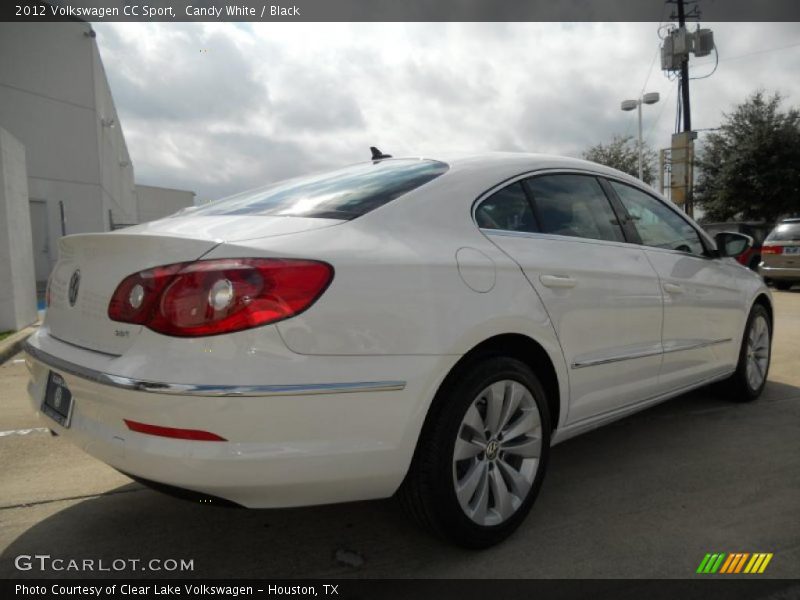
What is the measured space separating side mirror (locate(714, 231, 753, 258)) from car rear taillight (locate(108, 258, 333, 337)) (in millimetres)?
3204

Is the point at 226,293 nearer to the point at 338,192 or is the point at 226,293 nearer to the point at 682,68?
the point at 338,192

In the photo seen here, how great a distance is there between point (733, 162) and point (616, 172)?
916 inches

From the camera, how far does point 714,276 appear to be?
390 centimetres

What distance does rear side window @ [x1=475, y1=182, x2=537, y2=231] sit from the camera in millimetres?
→ 2582

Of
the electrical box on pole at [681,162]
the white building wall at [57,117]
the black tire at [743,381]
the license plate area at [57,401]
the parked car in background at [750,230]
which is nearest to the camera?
the license plate area at [57,401]

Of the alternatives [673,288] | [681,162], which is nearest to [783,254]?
[681,162]

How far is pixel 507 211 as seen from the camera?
8.87 feet

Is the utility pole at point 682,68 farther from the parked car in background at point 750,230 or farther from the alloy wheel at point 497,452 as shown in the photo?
the alloy wheel at point 497,452

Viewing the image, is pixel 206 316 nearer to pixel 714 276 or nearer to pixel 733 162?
pixel 714 276

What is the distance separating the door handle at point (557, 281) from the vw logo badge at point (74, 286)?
70.6 inches

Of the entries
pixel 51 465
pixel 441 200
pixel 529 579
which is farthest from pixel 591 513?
pixel 51 465


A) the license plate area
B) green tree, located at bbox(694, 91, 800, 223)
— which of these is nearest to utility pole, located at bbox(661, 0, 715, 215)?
green tree, located at bbox(694, 91, 800, 223)

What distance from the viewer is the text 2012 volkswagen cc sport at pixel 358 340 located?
1.87 m

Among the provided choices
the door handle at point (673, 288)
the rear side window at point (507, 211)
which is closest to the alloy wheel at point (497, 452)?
the rear side window at point (507, 211)
